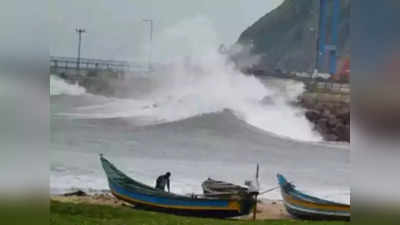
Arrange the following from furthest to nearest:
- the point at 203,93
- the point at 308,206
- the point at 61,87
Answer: the point at 308,206 → the point at 203,93 → the point at 61,87

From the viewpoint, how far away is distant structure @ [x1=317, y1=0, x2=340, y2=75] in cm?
304

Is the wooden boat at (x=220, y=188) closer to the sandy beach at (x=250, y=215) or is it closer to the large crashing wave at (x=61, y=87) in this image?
the sandy beach at (x=250, y=215)

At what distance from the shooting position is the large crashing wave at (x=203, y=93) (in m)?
3.09

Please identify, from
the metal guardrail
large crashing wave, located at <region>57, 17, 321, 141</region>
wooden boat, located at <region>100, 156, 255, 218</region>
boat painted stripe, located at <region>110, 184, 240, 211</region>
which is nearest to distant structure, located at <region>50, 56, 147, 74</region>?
the metal guardrail

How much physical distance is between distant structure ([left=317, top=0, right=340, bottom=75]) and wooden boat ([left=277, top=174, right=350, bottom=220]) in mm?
662

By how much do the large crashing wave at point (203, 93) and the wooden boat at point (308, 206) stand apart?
299mm

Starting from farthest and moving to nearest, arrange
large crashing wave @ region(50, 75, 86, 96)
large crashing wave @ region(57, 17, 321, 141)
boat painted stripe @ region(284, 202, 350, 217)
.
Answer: boat painted stripe @ region(284, 202, 350, 217), large crashing wave @ region(57, 17, 321, 141), large crashing wave @ region(50, 75, 86, 96)

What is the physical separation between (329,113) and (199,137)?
0.72 meters

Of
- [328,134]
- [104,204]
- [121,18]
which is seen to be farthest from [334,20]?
[104,204]

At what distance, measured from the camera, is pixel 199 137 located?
314cm

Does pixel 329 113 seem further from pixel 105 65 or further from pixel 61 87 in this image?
pixel 61 87

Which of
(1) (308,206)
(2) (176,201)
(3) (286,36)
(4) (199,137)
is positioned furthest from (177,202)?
(3) (286,36)

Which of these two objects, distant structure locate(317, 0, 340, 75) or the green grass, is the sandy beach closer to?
the green grass

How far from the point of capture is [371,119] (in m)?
2.47
